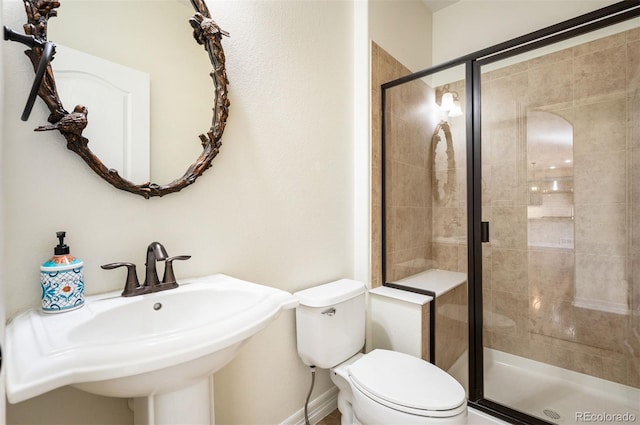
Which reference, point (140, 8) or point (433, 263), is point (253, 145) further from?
point (433, 263)

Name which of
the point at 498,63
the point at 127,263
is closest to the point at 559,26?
the point at 498,63

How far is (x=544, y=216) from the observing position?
5.14 feet

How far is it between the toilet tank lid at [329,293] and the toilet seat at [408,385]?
30 centimetres

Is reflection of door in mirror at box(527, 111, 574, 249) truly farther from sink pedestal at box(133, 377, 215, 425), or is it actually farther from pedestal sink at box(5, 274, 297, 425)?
sink pedestal at box(133, 377, 215, 425)

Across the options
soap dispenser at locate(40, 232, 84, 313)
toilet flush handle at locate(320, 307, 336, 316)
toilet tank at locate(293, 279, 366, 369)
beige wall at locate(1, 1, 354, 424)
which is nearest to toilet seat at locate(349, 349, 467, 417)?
toilet tank at locate(293, 279, 366, 369)

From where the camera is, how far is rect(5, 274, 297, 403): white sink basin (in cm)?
56

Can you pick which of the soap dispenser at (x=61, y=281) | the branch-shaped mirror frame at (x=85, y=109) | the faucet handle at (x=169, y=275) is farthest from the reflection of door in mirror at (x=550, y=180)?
the soap dispenser at (x=61, y=281)

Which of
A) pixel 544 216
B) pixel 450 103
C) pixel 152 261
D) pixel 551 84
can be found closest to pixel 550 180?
pixel 544 216

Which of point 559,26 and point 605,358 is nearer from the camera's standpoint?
point 559,26

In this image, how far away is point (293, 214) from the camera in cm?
154

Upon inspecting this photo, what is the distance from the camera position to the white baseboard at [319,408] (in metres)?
1.54

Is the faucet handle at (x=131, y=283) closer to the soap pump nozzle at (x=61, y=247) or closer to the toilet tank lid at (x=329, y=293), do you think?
the soap pump nozzle at (x=61, y=247)

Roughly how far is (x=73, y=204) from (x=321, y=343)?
110 centimetres

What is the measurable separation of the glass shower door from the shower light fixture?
13 centimetres
